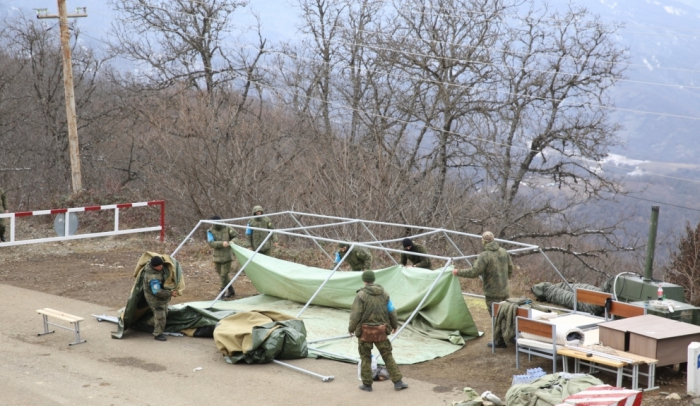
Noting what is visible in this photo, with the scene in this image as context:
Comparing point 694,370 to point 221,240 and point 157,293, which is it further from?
point 221,240

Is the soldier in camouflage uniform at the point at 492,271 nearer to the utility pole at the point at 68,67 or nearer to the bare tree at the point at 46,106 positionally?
the utility pole at the point at 68,67

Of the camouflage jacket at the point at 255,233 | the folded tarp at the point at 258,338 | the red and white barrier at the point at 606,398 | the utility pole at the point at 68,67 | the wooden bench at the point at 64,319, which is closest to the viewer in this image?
the red and white barrier at the point at 606,398

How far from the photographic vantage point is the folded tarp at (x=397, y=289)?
1160cm

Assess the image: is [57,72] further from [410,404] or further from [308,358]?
[410,404]

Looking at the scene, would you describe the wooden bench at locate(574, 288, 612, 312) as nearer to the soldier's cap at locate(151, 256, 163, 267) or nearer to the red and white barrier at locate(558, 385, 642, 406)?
the red and white barrier at locate(558, 385, 642, 406)

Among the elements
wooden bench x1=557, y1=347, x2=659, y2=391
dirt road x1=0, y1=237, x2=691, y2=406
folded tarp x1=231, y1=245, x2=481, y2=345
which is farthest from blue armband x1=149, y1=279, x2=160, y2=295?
wooden bench x1=557, y1=347, x2=659, y2=391

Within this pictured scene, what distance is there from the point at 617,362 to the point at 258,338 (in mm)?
4780

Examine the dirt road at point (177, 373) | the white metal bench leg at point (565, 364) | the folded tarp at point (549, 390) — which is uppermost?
the folded tarp at point (549, 390)

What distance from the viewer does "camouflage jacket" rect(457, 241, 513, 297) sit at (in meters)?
11.1

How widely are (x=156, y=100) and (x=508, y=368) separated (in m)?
21.7

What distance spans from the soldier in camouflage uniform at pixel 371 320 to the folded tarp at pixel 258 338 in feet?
5.12

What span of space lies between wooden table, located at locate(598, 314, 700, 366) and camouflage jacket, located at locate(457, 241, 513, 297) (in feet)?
6.32

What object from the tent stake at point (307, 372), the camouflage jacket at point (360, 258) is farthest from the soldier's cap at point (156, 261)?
the camouflage jacket at point (360, 258)

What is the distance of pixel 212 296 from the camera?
14.8 m
